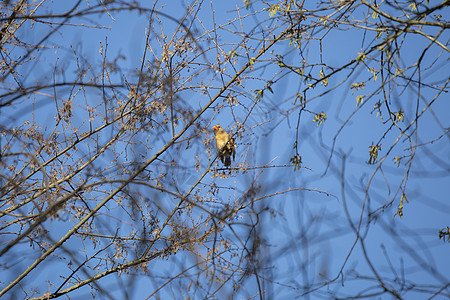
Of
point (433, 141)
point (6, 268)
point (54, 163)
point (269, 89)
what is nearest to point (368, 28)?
point (433, 141)

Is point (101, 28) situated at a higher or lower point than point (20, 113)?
higher

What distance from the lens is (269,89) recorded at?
3494 mm

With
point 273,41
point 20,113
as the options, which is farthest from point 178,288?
point 273,41

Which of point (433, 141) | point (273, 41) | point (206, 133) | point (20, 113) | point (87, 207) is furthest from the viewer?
point (206, 133)

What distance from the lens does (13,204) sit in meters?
3.90

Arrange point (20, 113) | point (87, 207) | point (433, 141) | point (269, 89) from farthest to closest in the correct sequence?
point (87, 207)
point (269, 89)
point (433, 141)
point (20, 113)

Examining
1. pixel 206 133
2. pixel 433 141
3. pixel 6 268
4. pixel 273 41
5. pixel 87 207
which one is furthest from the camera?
pixel 206 133

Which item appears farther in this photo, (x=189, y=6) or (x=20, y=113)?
(x=189, y=6)

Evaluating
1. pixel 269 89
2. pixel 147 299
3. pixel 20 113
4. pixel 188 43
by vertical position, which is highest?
pixel 188 43

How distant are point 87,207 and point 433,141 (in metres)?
2.63

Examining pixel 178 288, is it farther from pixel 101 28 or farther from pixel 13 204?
pixel 101 28

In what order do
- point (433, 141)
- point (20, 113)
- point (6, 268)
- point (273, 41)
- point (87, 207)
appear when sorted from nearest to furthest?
point (20, 113)
point (433, 141)
point (6, 268)
point (273, 41)
point (87, 207)

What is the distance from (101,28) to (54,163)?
117cm

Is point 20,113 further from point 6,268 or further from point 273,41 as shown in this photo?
point 273,41
